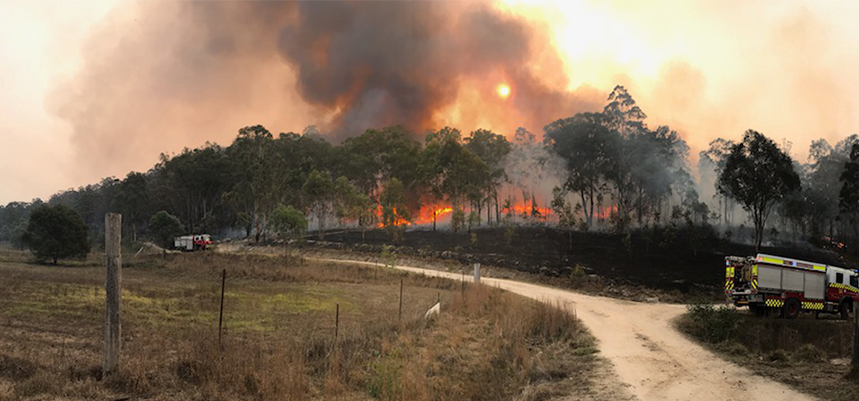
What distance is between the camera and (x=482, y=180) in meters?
91.5

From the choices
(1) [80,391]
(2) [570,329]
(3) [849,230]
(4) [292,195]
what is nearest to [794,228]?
(3) [849,230]

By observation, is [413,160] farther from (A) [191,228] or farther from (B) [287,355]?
(B) [287,355]

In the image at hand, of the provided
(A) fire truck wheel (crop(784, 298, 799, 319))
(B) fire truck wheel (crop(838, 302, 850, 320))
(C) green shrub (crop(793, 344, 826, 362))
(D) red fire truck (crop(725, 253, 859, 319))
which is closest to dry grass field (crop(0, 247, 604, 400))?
(C) green shrub (crop(793, 344, 826, 362))

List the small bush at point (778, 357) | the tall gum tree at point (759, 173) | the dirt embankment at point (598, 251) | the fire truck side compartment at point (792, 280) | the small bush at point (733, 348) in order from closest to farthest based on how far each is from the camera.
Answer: the small bush at point (778, 357) < the small bush at point (733, 348) < the fire truck side compartment at point (792, 280) < the dirt embankment at point (598, 251) < the tall gum tree at point (759, 173)

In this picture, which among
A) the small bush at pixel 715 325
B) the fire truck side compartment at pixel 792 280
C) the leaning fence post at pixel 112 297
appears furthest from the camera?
the fire truck side compartment at pixel 792 280

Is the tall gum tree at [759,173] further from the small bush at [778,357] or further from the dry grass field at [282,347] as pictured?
the small bush at [778,357]

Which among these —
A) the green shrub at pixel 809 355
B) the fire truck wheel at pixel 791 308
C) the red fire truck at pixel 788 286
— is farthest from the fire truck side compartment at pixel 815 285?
the green shrub at pixel 809 355

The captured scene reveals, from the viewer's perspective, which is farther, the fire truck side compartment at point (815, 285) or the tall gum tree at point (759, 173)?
the tall gum tree at point (759, 173)

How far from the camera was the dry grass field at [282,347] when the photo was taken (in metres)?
12.4

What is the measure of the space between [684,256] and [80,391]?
66.3 m

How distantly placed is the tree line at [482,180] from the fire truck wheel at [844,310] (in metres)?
29.8

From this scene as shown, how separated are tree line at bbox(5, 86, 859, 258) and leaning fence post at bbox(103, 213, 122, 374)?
197ft

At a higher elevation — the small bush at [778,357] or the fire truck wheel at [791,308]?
the small bush at [778,357]

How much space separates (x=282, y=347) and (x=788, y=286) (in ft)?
98.0
